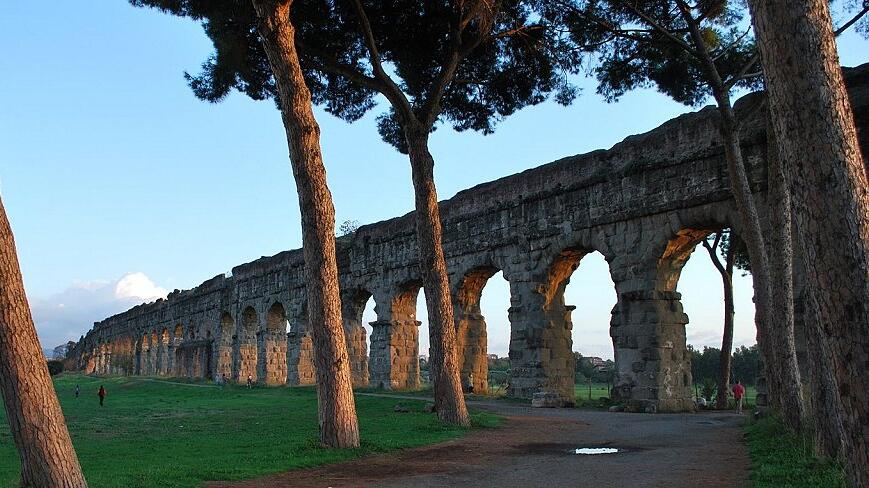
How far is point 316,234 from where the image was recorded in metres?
8.70

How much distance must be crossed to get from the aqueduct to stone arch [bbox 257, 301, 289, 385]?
7.66 ft

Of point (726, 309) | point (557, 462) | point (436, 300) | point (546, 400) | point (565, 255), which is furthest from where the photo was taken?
point (726, 309)

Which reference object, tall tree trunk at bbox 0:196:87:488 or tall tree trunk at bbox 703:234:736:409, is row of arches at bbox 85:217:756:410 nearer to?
tall tree trunk at bbox 703:234:736:409

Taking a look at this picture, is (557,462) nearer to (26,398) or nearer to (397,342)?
(26,398)

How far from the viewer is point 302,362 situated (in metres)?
26.9

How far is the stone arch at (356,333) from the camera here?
24828mm

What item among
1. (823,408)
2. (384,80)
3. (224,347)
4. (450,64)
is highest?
(450,64)

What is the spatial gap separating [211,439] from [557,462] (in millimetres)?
4858

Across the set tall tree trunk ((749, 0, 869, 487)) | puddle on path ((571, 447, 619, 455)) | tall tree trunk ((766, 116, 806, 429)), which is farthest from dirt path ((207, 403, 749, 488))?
tall tree trunk ((749, 0, 869, 487))

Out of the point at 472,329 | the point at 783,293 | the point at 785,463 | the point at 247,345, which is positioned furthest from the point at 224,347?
the point at 785,463

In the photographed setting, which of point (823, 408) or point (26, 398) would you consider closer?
point (26, 398)

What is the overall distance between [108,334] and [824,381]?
6189 cm

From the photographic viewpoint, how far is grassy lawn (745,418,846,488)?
571 cm

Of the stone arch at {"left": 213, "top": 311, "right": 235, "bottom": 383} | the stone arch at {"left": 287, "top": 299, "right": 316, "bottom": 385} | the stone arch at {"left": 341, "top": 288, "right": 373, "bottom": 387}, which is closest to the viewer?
the stone arch at {"left": 341, "top": 288, "right": 373, "bottom": 387}
